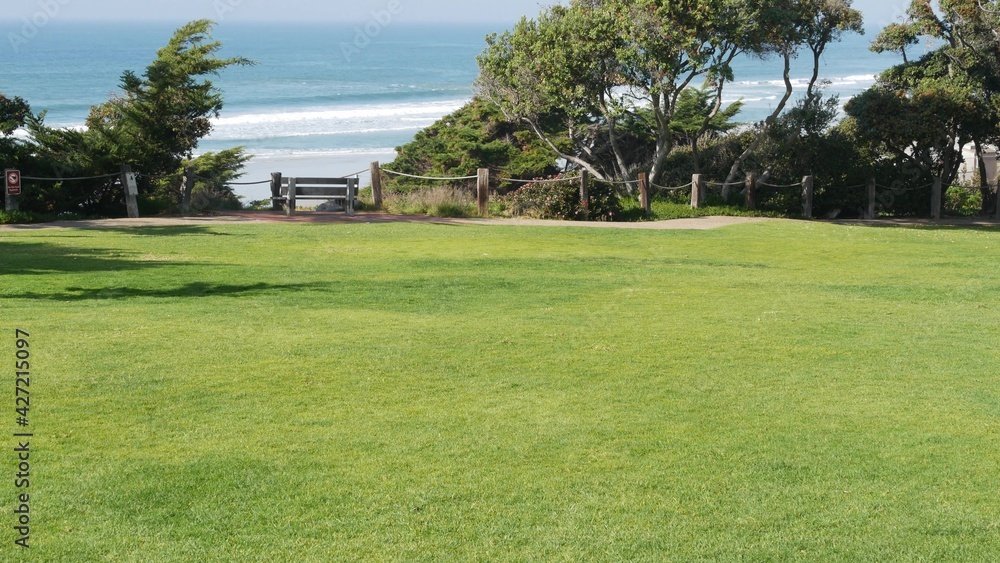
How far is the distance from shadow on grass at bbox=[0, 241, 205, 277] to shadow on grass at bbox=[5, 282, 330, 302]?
1.54 m

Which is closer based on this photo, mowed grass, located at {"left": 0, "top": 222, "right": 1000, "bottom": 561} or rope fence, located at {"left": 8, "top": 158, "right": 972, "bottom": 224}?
mowed grass, located at {"left": 0, "top": 222, "right": 1000, "bottom": 561}

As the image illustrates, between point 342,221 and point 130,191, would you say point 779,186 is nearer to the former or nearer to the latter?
point 342,221

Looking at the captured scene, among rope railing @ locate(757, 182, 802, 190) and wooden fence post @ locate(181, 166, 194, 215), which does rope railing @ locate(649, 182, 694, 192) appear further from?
wooden fence post @ locate(181, 166, 194, 215)

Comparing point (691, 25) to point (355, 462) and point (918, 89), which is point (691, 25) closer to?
point (918, 89)

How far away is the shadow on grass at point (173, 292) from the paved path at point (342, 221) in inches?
318

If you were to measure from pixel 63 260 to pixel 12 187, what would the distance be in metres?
7.02

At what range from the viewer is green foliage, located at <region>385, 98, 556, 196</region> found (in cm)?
3206

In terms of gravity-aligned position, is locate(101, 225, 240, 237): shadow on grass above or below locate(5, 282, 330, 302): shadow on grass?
above

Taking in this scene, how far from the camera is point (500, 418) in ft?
24.1

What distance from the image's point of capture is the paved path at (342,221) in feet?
67.2

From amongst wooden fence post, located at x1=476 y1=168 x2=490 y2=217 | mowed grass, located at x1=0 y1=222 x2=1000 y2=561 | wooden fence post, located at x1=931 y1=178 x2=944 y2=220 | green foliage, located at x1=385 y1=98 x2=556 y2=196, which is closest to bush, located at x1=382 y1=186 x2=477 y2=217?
wooden fence post, located at x1=476 y1=168 x2=490 y2=217

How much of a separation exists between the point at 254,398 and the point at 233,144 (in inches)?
2276

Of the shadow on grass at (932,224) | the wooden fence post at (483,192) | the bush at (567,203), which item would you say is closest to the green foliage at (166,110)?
the wooden fence post at (483,192)

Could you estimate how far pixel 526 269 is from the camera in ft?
49.4
